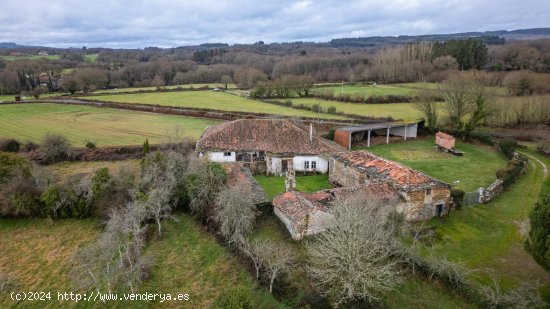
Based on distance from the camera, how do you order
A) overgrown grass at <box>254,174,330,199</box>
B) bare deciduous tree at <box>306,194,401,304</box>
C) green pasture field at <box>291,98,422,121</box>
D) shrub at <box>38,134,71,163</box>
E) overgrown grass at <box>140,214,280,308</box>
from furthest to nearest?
1. green pasture field at <box>291,98,422,121</box>
2. shrub at <box>38,134,71,163</box>
3. overgrown grass at <box>254,174,330,199</box>
4. overgrown grass at <box>140,214,280,308</box>
5. bare deciduous tree at <box>306,194,401,304</box>

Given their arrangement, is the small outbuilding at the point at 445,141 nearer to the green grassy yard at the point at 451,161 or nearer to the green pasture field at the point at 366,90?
the green grassy yard at the point at 451,161

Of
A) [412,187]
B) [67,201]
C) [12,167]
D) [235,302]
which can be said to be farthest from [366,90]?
[235,302]

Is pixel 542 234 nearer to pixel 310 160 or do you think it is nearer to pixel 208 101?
pixel 310 160

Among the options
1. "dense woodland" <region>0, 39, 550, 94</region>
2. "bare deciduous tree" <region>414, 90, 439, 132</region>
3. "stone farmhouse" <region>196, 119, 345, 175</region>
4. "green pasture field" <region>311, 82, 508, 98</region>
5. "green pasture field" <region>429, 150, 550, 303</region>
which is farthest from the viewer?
"dense woodland" <region>0, 39, 550, 94</region>

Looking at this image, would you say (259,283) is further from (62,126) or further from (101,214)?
(62,126)

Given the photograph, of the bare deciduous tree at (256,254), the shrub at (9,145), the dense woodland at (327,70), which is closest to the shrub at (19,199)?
the bare deciduous tree at (256,254)

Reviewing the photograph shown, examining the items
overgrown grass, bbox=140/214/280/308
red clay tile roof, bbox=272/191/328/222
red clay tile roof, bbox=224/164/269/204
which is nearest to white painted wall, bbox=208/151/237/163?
red clay tile roof, bbox=224/164/269/204

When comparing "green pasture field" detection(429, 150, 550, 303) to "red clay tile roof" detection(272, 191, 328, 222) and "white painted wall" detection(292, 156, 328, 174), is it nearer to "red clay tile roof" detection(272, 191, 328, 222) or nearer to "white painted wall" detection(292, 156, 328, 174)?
"red clay tile roof" detection(272, 191, 328, 222)

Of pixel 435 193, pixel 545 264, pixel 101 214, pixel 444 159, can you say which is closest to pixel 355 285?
pixel 545 264
